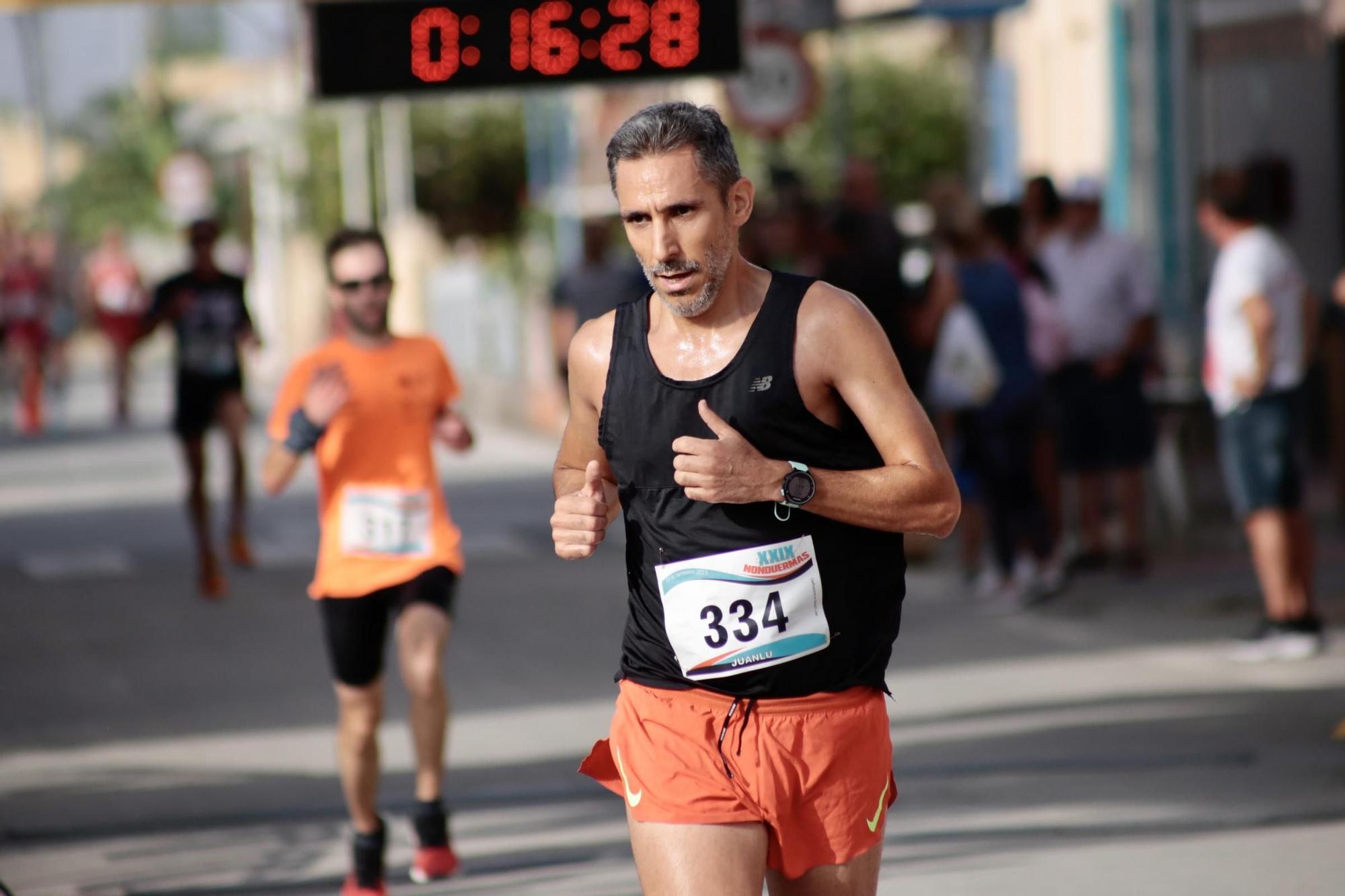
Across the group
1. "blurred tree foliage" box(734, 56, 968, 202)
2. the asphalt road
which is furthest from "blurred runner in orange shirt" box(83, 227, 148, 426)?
the asphalt road

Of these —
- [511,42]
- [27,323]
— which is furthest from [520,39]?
[27,323]

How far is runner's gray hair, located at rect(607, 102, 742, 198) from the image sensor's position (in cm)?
388

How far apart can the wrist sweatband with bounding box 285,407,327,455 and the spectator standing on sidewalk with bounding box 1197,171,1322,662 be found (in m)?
4.41

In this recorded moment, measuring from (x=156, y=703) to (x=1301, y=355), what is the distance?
16.3 ft

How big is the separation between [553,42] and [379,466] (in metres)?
3.38

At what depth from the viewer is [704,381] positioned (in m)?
3.92

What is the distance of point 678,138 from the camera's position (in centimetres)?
388

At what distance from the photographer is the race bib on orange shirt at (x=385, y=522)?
21.5 feet

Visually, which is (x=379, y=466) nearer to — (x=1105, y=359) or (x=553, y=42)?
(x=553, y=42)

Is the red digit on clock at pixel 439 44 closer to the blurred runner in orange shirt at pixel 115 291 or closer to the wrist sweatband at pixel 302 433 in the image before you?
the wrist sweatband at pixel 302 433

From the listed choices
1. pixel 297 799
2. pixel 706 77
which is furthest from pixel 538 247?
pixel 297 799

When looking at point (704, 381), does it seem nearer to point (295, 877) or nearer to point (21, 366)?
point (295, 877)

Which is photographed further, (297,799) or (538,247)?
(538,247)

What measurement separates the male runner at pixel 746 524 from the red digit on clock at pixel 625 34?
5.69 m
